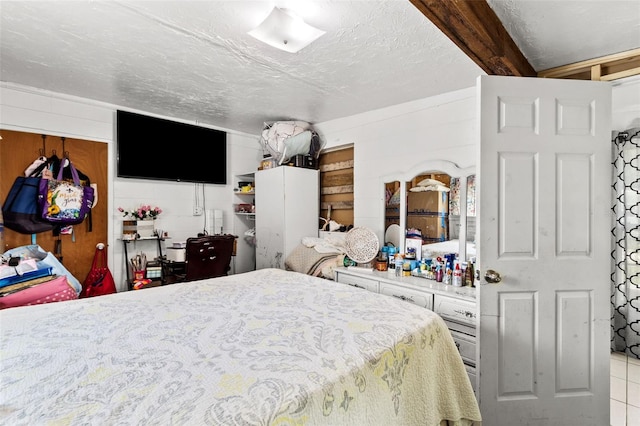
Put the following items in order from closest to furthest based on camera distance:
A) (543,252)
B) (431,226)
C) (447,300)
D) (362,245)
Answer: (543,252) < (447,300) < (431,226) < (362,245)

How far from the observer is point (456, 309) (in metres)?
2.10

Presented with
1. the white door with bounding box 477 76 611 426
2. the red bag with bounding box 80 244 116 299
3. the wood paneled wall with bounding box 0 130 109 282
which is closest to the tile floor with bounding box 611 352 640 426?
the white door with bounding box 477 76 611 426

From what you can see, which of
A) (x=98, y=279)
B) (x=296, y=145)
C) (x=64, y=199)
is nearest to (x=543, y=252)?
(x=296, y=145)

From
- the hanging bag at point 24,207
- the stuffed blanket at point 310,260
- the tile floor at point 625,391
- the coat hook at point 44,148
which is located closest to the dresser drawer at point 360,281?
the stuffed blanket at point 310,260

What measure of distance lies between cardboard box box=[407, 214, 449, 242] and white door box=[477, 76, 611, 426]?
0.97 metres

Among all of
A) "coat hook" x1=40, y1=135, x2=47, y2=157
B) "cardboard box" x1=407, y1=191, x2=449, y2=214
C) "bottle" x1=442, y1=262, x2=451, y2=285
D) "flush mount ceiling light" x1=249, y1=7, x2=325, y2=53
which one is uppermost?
"flush mount ceiling light" x1=249, y1=7, x2=325, y2=53

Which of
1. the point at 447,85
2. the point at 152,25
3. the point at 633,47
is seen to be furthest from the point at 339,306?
the point at 633,47

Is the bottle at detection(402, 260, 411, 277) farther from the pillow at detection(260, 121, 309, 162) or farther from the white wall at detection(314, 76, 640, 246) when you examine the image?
the pillow at detection(260, 121, 309, 162)

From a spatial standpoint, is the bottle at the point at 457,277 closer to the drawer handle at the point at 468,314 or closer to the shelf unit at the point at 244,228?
the drawer handle at the point at 468,314

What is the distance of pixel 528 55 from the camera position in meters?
2.15

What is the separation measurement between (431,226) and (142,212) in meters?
3.12

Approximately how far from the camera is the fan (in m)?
2.93

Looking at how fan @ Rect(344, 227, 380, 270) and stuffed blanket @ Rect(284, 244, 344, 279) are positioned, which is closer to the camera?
fan @ Rect(344, 227, 380, 270)

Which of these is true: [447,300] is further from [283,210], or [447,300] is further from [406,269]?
[283,210]
